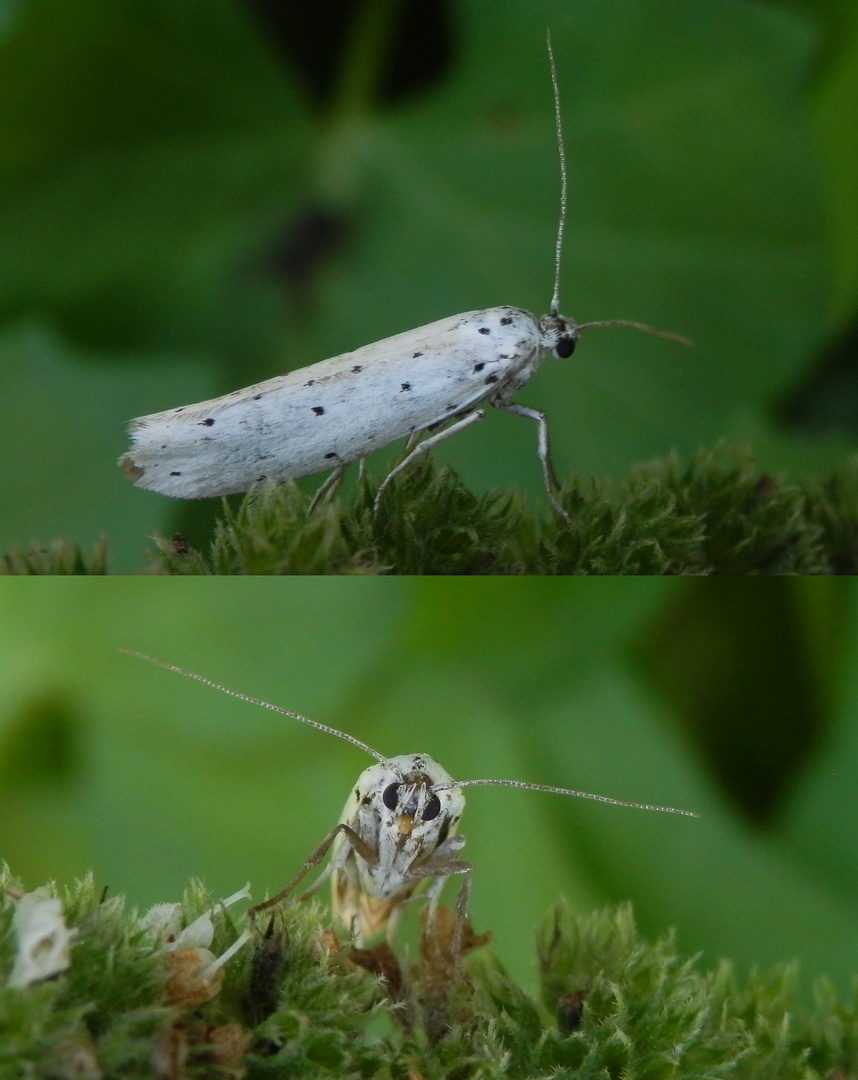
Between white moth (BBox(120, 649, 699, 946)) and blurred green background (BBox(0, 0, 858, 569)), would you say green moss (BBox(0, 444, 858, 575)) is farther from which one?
blurred green background (BBox(0, 0, 858, 569))

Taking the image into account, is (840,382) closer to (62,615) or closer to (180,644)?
(180,644)

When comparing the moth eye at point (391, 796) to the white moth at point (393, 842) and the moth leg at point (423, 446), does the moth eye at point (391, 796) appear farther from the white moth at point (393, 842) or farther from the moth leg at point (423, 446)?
the moth leg at point (423, 446)

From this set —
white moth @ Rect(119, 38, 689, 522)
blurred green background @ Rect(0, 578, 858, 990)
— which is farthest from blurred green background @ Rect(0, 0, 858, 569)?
white moth @ Rect(119, 38, 689, 522)

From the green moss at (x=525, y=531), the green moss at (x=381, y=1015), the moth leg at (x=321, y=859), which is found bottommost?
the green moss at (x=381, y=1015)

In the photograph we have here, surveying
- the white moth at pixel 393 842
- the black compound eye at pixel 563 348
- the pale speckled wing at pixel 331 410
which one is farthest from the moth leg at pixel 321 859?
the black compound eye at pixel 563 348

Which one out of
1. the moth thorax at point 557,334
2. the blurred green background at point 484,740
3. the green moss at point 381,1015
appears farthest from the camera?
the blurred green background at point 484,740

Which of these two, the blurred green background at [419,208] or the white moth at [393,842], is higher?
the blurred green background at [419,208]
